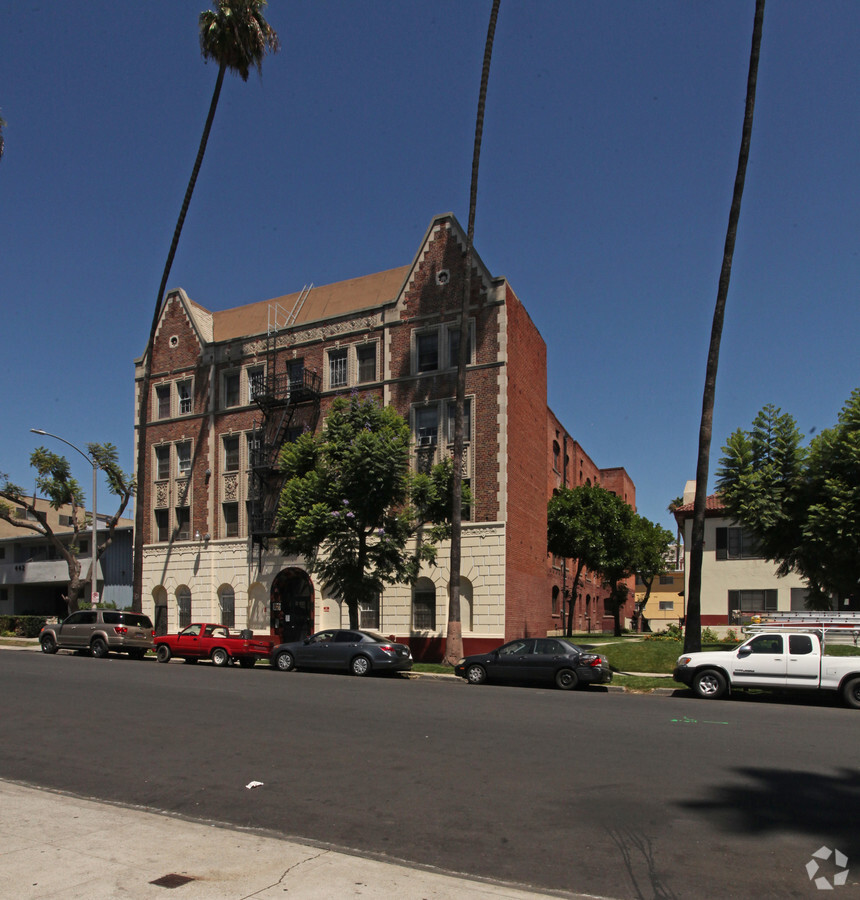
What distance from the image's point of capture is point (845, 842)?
705cm

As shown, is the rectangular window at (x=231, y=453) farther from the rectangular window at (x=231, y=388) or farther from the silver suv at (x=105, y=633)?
the silver suv at (x=105, y=633)

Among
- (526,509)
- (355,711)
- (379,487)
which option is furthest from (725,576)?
(355,711)

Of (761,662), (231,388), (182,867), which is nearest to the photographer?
(182,867)

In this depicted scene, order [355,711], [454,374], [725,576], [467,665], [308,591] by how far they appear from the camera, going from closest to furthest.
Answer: [355,711]
[467,665]
[454,374]
[308,591]
[725,576]

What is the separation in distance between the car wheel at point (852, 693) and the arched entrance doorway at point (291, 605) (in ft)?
75.8

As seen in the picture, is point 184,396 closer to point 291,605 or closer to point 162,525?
point 162,525

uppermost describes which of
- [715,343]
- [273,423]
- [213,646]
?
[715,343]

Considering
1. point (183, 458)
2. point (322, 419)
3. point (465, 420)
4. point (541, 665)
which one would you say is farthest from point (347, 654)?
point (183, 458)

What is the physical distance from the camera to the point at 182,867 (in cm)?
627

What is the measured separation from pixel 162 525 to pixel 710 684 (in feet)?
96.9

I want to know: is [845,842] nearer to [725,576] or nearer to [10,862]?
[10,862]

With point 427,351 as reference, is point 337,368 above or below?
below

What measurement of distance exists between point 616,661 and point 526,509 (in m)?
8.53

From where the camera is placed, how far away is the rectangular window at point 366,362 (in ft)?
117
